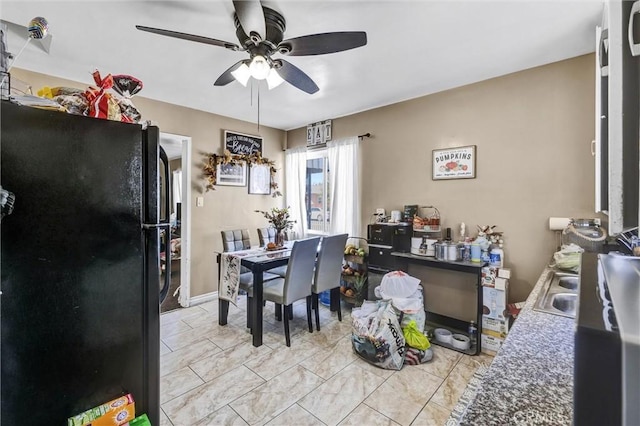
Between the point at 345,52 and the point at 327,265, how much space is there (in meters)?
1.97

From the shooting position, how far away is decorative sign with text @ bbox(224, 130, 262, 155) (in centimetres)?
395

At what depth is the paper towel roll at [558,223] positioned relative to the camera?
2209 millimetres

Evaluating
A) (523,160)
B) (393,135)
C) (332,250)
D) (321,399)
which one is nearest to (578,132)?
(523,160)

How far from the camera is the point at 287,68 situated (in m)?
2.00

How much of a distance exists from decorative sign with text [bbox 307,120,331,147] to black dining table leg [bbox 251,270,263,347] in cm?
229

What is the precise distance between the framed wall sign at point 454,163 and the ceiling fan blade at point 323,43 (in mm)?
1690

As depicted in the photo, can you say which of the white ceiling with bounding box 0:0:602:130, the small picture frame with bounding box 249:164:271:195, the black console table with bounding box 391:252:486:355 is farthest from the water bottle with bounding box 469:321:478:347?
the small picture frame with bounding box 249:164:271:195

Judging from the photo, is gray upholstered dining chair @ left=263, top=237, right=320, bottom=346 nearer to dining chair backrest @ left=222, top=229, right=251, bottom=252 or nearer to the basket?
dining chair backrest @ left=222, top=229, right=251, bottom=252

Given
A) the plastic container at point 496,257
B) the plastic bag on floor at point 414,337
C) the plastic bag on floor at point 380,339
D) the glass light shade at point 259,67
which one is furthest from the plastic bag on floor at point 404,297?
the glass light shade at point 259,67

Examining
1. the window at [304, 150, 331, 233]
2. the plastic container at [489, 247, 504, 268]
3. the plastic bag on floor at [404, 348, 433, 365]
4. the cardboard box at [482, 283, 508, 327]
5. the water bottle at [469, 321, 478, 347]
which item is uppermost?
the window at [304, 150, 331, 233]

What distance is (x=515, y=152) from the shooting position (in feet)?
8.25

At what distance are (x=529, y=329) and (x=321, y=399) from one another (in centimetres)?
141

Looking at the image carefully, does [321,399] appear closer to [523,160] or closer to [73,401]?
→ [73,401]

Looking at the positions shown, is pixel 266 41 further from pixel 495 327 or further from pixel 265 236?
pixel 495 327
